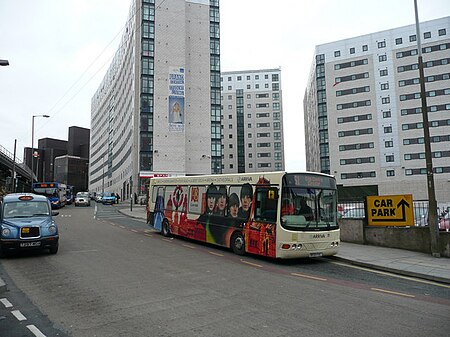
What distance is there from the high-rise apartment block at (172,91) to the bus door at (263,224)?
54.0 meters

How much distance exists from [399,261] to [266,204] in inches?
173

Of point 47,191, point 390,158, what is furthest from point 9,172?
point 390,158

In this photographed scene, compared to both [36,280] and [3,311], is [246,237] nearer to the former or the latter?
[36,280]

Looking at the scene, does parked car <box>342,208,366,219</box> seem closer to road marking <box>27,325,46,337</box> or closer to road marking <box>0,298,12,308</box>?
road marking <box>0,298,12,308</box>

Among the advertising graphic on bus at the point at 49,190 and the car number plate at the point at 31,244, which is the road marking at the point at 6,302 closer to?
the car number plate at the point at 31,244

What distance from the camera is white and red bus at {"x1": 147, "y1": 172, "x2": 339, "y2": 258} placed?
10.5 m

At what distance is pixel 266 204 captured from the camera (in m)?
11.0

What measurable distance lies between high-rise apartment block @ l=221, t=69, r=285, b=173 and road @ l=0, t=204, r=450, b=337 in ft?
351

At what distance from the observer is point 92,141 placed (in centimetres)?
13500

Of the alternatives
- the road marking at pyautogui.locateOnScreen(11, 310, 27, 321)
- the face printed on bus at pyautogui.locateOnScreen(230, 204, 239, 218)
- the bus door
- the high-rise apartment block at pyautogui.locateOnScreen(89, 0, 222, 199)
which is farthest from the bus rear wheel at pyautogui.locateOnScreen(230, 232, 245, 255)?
the high-rise apartment block at pyautogui.locateOnScreen(89, 0, 222, 199)

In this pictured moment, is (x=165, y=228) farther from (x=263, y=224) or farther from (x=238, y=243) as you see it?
(x=263, y=224)

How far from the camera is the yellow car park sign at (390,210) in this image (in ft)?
44.1

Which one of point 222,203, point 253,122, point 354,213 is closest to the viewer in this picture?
point 222,203

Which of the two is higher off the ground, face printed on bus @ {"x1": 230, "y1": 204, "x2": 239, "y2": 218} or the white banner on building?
the white banner on building
